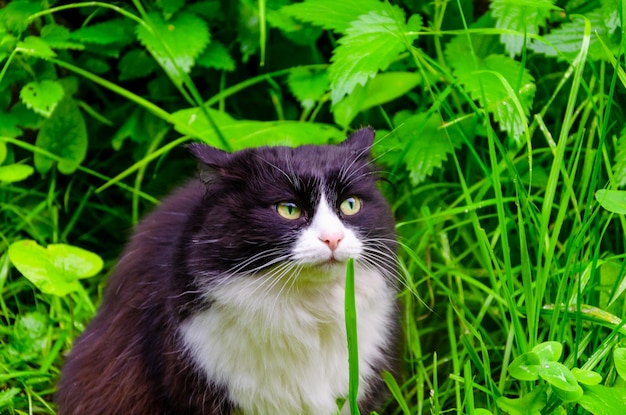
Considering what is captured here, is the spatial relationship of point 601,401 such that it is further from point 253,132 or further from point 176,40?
point 176,40

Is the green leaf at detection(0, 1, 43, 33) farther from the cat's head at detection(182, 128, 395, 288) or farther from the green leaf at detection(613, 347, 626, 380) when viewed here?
the green leaf at detection(613, 347, 626, 380)

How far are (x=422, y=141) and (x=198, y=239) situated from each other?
2.87 feet

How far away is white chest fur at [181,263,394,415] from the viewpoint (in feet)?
5.79

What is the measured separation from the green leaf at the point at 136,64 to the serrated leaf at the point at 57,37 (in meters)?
0.23

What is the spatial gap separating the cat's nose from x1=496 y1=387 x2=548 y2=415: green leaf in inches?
19.8

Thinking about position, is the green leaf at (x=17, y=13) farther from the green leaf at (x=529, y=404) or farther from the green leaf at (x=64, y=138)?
Result: the green leaf at (x=529, y=404)

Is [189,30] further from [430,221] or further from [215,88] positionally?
[430,221]

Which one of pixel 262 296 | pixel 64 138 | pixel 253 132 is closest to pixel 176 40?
pixel 253 132

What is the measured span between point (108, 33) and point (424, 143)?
1.13 meters

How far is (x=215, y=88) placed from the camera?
299 cm

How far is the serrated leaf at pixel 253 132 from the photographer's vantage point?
8.01 ft

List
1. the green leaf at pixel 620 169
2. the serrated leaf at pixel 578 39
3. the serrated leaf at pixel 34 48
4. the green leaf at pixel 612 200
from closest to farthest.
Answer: the green leaf at pixel 612 200 → the green leaf at pixel 620 169 → the serrated leaf at pixel 578 39 → the serrated leaf at pixel 34 48

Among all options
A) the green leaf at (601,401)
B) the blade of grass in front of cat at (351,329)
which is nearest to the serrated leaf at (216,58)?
the blade of grass in front of cat at (351,329)

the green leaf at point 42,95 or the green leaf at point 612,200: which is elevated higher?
the green leaf at point 42,95
